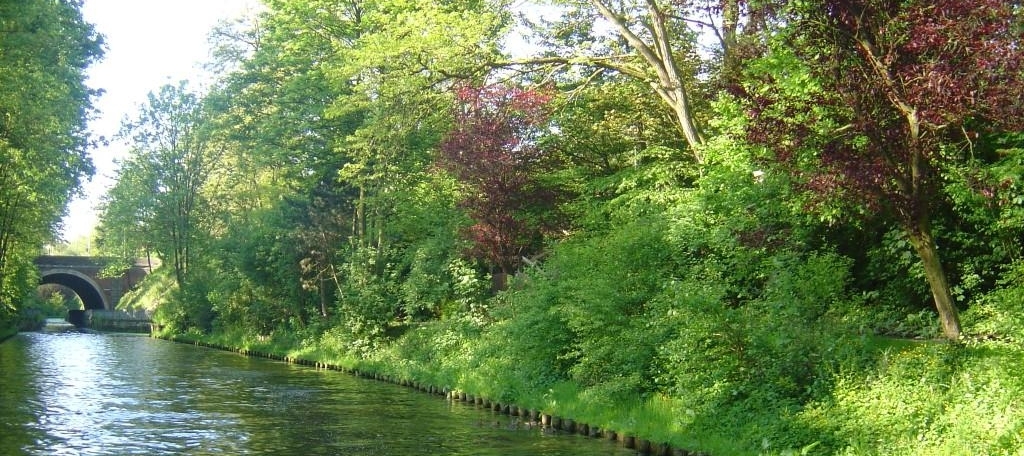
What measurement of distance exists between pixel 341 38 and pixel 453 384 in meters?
17.4

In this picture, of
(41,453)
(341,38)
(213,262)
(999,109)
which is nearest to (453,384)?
(41,453)

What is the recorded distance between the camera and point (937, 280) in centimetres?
1191

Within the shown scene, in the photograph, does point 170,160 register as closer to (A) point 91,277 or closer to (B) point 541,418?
(A) point 91,277

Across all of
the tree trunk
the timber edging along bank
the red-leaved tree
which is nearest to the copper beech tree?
the tree trunk

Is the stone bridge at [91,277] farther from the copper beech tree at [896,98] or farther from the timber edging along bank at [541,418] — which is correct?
the copper beech tree at [896,98]

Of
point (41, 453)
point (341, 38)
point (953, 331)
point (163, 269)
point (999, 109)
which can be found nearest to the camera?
point (999, 109)

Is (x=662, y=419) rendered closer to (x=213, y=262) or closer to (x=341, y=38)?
(x=341, y=38)

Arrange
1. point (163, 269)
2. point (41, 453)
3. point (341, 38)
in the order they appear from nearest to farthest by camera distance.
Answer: point (41, 453) → point (341, 38) → point (163, 269)

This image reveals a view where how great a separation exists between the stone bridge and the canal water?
53644 millimetres

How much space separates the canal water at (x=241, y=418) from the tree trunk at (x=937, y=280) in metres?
5.01

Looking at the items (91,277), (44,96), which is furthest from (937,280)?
(91,277)

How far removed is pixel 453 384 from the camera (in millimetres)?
21797

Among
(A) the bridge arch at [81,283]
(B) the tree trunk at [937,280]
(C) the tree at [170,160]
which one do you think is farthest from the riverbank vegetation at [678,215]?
(A) the bridge arch at [81,283]

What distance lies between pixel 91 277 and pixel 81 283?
3025 mm
